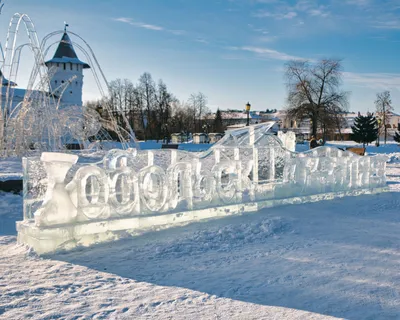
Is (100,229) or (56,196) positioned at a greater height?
(56,196)

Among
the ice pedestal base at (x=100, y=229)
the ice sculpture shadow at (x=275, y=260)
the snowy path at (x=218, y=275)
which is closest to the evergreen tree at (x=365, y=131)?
the ice sculpture shadow at (x=275, y=260)

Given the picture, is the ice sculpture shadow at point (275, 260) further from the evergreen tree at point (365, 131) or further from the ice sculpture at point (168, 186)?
the evergreen tree at point (365, 131)

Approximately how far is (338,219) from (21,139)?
10754mm

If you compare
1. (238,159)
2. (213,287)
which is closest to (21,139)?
(238,159)

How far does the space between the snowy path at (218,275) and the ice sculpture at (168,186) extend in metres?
0.29

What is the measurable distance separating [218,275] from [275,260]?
803 millimetres

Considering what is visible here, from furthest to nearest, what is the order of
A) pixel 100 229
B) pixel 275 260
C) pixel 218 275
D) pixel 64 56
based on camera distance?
pixel 64 56
pixel 100 229
pixel 275 260
pixel 218 275

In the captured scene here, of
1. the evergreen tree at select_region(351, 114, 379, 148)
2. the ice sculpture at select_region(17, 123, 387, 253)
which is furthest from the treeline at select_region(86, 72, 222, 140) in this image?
the ice sculpture at select_region(17, 123, 387, 253)

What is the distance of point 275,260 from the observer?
4434 millimetres

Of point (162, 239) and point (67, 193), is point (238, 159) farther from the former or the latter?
point (67, 193)

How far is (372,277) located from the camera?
394cm

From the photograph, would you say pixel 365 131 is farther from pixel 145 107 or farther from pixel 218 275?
pixel 218 275

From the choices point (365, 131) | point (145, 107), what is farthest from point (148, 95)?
point (365, 131)

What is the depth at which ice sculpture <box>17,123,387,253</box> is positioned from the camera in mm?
4742
